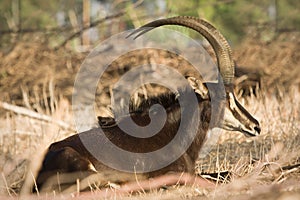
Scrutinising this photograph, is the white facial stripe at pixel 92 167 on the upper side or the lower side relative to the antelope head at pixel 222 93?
lower

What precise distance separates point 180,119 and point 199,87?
41cm

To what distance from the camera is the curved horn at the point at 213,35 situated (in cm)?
748

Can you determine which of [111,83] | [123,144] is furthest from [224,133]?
[111,83]

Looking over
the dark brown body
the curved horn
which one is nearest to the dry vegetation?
the dark brown body

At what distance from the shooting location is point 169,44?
15492 millimetres

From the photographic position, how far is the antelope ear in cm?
738

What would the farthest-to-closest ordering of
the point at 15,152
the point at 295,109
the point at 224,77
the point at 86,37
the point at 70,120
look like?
the point at 86,37, the point at 70,120, the point at 295,109, the point at 15,152, the point at 224,77

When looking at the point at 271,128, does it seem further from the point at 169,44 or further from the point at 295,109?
the point at 169,44

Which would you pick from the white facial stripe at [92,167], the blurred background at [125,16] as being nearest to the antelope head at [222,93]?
the white facial stripe at [92,167]

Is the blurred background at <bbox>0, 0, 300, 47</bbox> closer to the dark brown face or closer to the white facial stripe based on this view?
the dark brown face

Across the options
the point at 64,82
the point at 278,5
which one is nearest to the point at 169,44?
the point at 64,82

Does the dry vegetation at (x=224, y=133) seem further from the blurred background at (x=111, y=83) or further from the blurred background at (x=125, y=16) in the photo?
the blurred background at (x=125, y=16)

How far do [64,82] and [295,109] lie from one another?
6.22 meters

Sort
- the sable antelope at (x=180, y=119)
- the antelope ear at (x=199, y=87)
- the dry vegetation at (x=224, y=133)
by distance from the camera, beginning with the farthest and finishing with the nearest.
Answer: the antelope ear at (x=199, y=87), the sable antelope at (x=180, y=119), the dry vegetation at (x=224, y=133)
